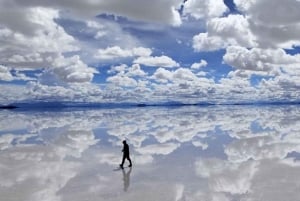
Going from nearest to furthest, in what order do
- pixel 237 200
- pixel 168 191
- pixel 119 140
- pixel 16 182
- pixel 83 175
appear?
pixel 237 200 → pixel 168 191 → pixel 16 182 → pixel 83 175 → pixel 119 140

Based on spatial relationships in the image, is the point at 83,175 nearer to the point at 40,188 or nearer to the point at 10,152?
the point at 40,188

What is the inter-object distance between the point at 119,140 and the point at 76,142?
371 cm

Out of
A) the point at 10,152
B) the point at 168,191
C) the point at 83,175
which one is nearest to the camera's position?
the point at 168,191

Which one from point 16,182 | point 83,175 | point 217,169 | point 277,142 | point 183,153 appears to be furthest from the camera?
point 277,142

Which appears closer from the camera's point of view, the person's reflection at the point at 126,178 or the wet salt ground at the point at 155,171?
the wet salt ground at the point at 155,171

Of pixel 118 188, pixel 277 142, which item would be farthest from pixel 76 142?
pixel 118 188

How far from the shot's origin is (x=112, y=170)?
20.5 metres

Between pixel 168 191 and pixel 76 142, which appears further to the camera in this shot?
pixel 76 142

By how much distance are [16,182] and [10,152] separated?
11.4 m

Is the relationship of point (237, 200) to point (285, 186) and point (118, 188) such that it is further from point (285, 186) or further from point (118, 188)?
point (118, 188)

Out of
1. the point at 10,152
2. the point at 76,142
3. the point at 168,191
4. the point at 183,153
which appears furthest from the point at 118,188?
the point at 76,142

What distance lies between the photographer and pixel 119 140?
35250mm

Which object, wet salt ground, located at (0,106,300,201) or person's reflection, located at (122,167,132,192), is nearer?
wet salt ground, located at (0,106,300,201)

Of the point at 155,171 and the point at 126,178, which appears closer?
the point at 126,178
